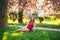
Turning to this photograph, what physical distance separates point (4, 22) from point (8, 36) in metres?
2.76

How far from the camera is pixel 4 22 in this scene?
14211mm

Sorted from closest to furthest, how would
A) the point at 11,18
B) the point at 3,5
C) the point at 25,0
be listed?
the point at 3,5 < the point at 25,0 < the point at 11,18

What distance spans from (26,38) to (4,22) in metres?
3.01

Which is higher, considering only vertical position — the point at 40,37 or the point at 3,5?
the point at 3,5

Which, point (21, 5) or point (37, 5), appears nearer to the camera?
point (21, 5)

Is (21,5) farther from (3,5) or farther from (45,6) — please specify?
(3,5)

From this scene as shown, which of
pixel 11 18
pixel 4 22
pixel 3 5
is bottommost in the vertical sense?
pixel 11 18

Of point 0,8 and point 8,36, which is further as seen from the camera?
point 0,8

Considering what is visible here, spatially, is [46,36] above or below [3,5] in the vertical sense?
below

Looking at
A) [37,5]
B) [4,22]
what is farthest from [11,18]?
[4,22]

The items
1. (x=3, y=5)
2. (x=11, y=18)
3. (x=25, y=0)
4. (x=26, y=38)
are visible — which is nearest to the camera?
(x=26, y=38)

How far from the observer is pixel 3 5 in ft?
46.4

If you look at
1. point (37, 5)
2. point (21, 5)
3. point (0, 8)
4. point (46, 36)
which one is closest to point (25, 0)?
point (21, 5)

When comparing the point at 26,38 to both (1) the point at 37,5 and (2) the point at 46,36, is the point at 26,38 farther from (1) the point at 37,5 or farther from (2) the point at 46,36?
(1) the point at 37,5
